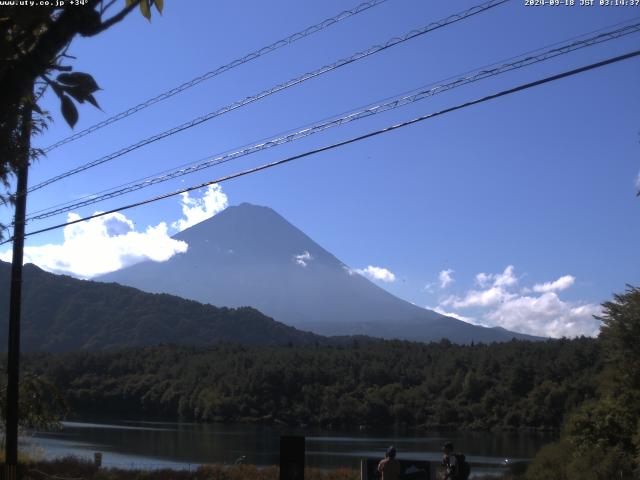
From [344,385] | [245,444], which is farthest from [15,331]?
[344,385]

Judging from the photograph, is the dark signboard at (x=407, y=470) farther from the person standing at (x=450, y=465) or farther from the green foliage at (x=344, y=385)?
the green foliage at (x=344, y=385)

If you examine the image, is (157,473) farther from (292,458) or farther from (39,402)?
(292,458)

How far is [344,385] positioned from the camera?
9488 cm

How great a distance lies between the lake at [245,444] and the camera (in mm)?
44375

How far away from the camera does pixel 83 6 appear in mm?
3848

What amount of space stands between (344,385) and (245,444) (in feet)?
119

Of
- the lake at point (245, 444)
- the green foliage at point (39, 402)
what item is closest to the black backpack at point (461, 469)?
the green foliage at point (39, 402)

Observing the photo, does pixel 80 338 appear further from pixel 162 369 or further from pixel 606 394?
pixel 606 394

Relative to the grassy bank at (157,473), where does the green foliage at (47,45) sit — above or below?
above

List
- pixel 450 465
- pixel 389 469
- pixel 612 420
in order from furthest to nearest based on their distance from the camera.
→ pixel 612 420 < pixel 450 465 < pixel 389 469

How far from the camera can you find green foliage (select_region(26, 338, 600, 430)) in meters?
80.2

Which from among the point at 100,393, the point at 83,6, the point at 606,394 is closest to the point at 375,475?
the point at 83,6

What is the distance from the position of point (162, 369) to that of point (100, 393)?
13401 mm

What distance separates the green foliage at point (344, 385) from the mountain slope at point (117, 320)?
45933mm
